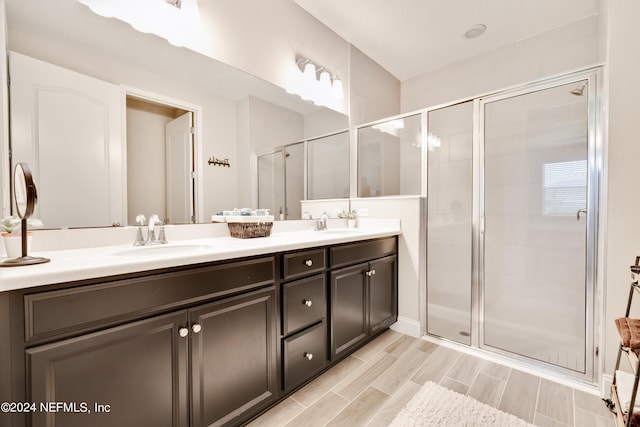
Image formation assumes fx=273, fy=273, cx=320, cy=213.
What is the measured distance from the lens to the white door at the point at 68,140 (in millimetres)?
1075

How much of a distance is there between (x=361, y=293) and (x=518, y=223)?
1.34 metres

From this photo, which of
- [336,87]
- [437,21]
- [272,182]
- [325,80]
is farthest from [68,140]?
[437,21]

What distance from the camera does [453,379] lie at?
5.41 feet

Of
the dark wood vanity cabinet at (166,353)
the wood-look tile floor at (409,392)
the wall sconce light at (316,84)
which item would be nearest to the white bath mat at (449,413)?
the wood-look tile floor at (409,392)

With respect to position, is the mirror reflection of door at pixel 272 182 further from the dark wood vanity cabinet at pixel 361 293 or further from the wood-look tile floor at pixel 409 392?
the wood-look tile floor at pixel 409 392

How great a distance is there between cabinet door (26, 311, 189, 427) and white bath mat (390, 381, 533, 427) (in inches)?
39.9

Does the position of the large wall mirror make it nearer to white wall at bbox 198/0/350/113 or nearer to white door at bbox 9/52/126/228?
white door at bbox 9/52/126/228

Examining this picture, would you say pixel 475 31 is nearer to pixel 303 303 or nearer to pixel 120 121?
pixel 303 303

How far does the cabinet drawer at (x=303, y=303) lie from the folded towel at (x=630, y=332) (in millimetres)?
1281

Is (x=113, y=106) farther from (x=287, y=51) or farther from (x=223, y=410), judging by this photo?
(x=223, y=410)

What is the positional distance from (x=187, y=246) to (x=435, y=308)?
1.95 metres

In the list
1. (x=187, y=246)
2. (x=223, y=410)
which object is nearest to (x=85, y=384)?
(x=223, y=410)

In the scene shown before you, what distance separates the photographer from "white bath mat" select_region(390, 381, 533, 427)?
129cm

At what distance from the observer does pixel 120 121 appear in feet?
4.28
